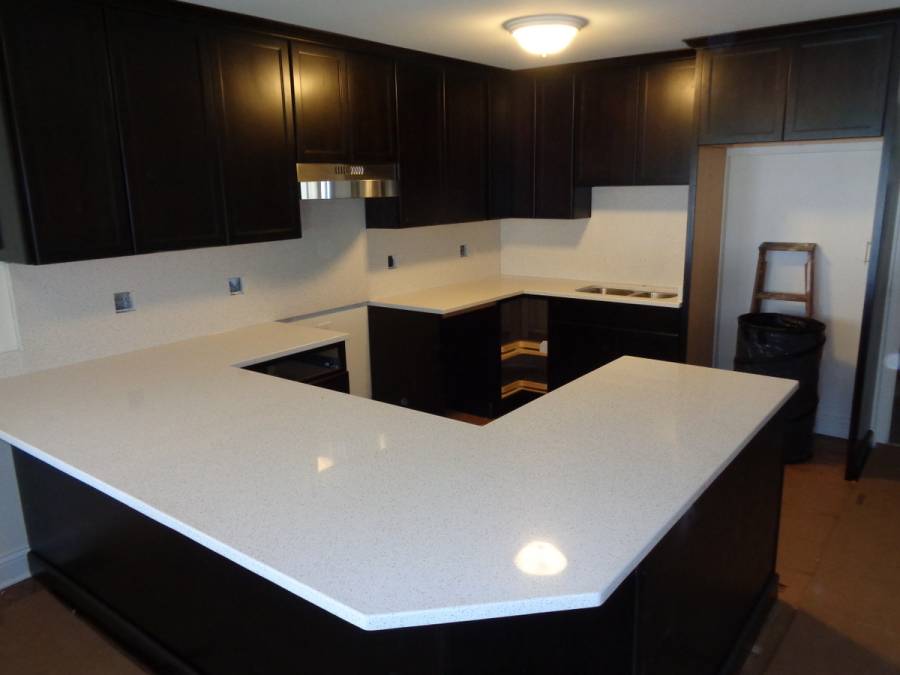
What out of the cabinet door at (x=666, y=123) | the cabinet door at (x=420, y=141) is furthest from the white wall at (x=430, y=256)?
the cabinet door at (x=666, y=123)

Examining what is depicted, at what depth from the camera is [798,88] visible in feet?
11.6

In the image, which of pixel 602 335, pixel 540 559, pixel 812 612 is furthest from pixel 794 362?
pixel 540 559

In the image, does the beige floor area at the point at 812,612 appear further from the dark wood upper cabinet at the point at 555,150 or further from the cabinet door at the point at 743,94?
the dark wood upper cabinet at the point at 555,150

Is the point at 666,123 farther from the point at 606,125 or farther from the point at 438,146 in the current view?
the point at 438,146

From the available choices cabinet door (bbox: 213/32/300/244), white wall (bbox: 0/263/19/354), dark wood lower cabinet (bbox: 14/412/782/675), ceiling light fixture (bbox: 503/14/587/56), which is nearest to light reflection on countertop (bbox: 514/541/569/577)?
dark wood lower cabinet (bbox: 14/412/782/675)

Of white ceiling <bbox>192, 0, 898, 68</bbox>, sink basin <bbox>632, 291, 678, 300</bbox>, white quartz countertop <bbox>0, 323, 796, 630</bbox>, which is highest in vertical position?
white ceiling <bbox>192, 0, 898, 68</bbox>

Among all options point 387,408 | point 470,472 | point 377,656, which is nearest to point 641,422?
point 470,472

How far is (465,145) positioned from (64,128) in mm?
2525

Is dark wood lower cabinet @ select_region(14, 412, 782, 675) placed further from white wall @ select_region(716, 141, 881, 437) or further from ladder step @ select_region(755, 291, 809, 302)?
white wall @ select_region(716, 141, 881, 437)

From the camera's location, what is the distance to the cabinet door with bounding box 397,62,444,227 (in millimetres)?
3980

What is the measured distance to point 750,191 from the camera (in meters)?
4.30

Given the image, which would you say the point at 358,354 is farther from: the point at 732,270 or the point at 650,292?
the point at 732,270

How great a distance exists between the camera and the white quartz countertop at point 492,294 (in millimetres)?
4168

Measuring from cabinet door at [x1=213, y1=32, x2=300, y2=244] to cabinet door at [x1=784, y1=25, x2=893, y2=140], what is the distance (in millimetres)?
2607
